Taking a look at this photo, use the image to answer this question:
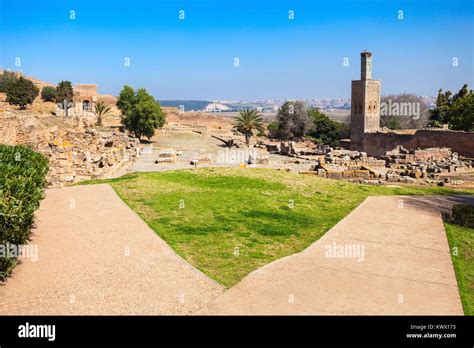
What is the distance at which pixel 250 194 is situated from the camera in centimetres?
1390

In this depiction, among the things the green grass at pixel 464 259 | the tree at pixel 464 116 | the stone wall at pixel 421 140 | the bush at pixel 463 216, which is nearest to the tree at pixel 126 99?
the stone wall at pixel 421 140

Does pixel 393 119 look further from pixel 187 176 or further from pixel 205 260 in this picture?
pixel 205 260

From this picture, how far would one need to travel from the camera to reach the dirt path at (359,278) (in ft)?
21.1

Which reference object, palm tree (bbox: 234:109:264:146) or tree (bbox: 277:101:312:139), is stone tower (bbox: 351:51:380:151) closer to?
palm tree (bbox: 234:109:264:146)

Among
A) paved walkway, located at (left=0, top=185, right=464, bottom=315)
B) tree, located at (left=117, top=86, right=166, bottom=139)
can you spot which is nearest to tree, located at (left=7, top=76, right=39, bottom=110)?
tree, located at (left=117, top=86, right=166, bottom=139)

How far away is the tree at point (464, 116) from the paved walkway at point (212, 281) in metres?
31.7

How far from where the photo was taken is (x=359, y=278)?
762 centimetres

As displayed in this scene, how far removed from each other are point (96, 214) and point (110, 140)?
19.8m

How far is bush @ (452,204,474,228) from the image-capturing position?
11750 mm

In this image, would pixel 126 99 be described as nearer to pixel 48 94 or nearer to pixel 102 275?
pixel 48 94

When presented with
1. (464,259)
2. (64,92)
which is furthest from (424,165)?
(64,92)

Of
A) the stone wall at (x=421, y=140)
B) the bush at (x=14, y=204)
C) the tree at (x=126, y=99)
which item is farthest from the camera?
the tree at (x=126, y=99)

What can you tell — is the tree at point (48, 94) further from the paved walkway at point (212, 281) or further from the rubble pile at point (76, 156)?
the paved walkway at point (212, 281)
